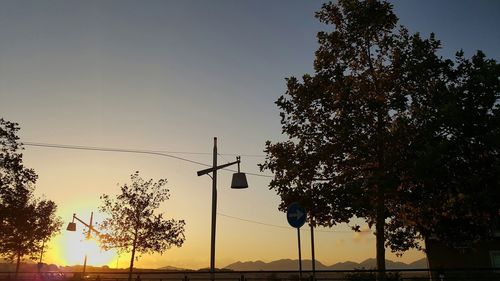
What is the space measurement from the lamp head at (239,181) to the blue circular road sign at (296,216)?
4.15 metres

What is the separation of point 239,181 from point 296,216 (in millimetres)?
4603

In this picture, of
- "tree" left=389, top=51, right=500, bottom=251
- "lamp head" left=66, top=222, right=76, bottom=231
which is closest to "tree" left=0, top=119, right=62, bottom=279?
"lamp head" left=66, top=222, right=76, bottom=231

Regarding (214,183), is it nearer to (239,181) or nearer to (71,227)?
(239,181)

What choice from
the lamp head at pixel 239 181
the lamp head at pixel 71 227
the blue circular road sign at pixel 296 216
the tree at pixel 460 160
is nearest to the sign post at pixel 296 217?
the blue circular road sign at pixel 296 216

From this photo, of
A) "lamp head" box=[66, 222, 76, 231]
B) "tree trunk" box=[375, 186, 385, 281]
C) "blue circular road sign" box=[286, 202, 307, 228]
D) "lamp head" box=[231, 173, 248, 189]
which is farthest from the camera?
Result: "lamp head" box=[66, 222, 76, 231]

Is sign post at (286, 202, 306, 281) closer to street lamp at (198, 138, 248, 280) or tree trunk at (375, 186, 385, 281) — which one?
street lamp at (198, 138, 248, 280)

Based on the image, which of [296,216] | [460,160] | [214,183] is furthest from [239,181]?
[460,160]

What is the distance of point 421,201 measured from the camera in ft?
67.1

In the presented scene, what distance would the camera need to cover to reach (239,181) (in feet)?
59.6

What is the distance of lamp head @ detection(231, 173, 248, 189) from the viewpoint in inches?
711

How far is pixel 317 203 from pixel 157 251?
24654mm

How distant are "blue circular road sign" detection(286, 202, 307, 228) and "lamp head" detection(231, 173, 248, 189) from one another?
13.6 feet

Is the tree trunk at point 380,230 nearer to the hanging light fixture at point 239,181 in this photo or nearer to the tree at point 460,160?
the tree at point 460,160

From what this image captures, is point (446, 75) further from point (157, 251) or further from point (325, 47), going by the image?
point (157, 251)
